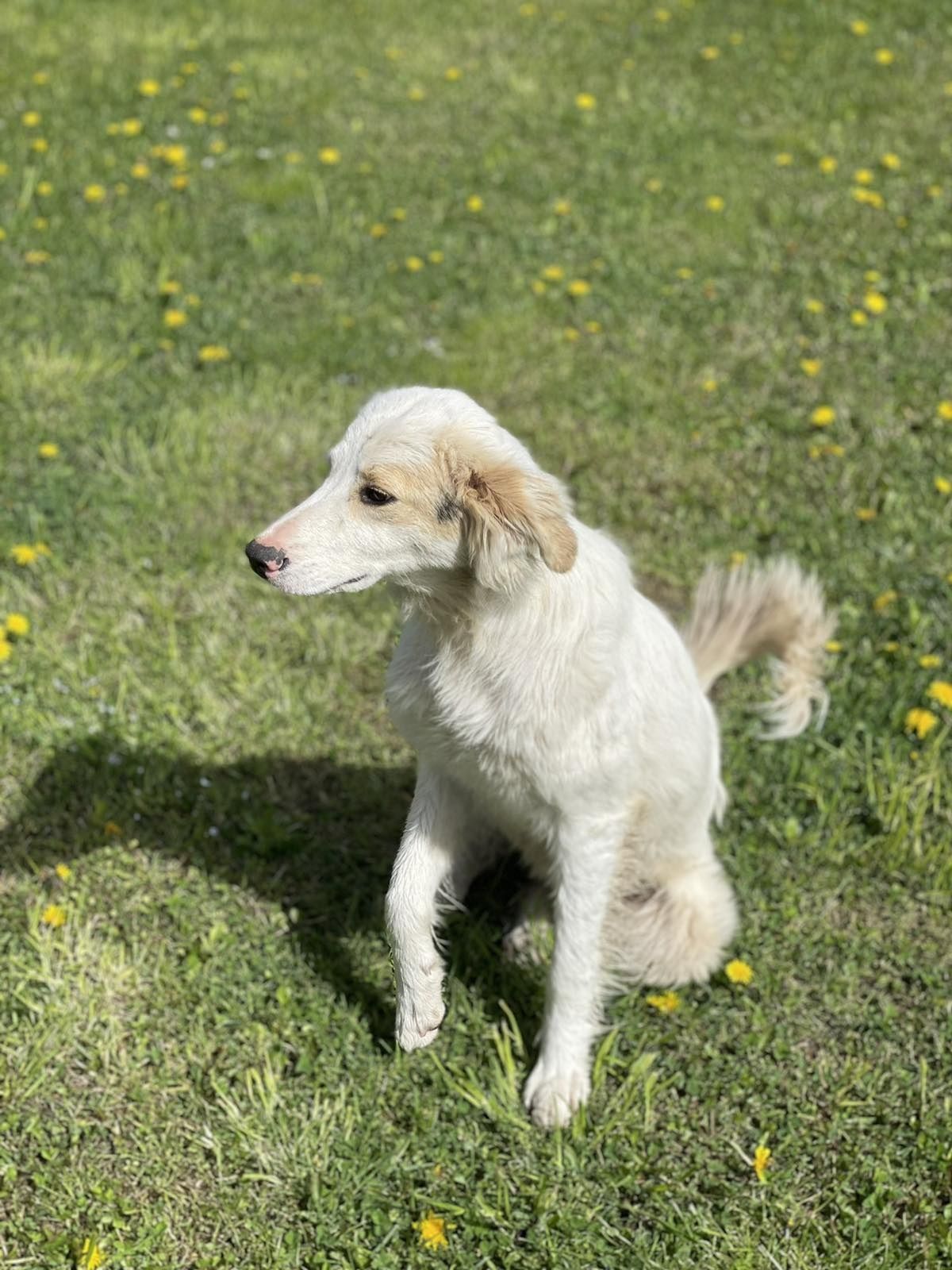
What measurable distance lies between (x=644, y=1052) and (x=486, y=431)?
1484 mm

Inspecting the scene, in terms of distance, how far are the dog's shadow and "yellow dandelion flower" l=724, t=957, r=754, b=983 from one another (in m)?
0.46

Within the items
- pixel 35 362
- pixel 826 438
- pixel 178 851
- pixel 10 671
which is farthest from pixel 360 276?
pixel 178 851

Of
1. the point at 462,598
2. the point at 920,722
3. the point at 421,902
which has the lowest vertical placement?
the point at 920,722

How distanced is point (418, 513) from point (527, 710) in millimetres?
456

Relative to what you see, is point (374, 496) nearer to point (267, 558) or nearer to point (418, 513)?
point (418, 513)

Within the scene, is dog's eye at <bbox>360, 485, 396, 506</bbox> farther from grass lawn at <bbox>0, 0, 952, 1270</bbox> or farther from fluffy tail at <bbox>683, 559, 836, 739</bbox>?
fluffy tail at <bbox>683, 559, 836, 739</bbox>

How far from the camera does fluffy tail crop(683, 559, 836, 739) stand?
320cm

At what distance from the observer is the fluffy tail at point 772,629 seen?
3.20m

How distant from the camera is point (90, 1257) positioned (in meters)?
2.17

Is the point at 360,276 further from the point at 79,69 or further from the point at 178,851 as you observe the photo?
the point at 178,851

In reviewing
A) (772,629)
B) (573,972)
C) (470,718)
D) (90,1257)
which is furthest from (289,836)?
(772,629)

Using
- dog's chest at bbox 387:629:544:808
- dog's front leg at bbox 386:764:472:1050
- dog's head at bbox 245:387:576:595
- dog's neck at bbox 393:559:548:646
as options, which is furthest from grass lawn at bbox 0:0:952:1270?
dog's head at bbox 245:387:576:595

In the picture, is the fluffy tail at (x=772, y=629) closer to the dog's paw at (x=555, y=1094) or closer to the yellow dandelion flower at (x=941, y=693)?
the yellow dandelion flower at (x=941, y=693)

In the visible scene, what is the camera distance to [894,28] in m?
7.29
